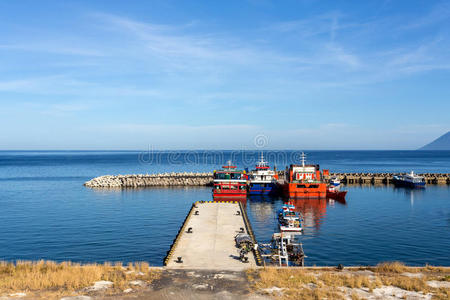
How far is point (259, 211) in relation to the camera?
6169cm

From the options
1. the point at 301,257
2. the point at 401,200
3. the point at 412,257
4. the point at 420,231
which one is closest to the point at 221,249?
the point at 301,257

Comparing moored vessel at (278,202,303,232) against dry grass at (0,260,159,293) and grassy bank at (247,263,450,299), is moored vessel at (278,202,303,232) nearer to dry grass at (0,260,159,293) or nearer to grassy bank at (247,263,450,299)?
grassy bank at (247,263,450,299)

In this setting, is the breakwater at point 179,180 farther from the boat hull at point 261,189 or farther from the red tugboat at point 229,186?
the red tugboat at point 229,186

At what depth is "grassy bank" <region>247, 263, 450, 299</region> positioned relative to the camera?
2089 cm

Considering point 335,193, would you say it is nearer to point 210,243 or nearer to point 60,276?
point 210,243

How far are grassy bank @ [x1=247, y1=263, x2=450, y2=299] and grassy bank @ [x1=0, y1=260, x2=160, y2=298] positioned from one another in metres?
8.54

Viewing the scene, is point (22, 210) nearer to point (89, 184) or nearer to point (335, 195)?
point (89, 184)

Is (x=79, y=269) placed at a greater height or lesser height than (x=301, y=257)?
greater

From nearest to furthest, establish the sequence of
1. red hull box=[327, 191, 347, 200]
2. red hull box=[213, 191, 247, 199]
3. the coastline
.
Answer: the coastline, red hull box=[327, 191, 347, 200], red hull box=[213, 191, 247, 199]

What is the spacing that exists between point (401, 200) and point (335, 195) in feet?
46.2

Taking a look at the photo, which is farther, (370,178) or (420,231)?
(370,178)

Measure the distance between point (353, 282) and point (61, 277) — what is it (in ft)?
65.3

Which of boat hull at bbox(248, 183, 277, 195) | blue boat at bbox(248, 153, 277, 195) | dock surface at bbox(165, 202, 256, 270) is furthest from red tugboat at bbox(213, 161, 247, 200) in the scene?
dock surface at bbox(165, 202, 256, 270)

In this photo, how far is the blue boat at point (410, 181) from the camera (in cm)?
9256
